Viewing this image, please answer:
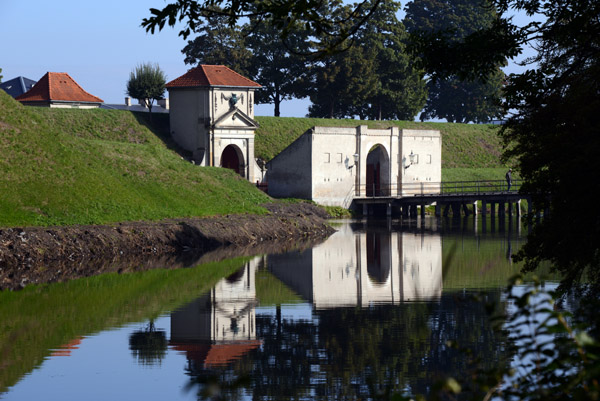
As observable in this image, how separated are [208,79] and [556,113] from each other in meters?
44.1

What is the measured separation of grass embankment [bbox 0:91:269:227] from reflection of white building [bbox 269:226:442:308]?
650cm

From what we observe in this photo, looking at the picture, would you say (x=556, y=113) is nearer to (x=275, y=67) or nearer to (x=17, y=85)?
(x=275, y=67)

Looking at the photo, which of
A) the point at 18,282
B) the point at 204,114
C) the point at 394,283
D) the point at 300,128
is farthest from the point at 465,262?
the point at 300,128

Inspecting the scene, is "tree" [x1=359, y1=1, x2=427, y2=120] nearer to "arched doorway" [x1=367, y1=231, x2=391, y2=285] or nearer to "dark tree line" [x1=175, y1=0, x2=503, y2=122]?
"dark tree line" [x1=175, y1=0, x2=503, y2=122]

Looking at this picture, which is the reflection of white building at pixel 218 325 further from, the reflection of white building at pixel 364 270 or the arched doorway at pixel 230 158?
the arched doorway at pixel 230 158

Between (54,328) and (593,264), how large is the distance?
9325 millimetres

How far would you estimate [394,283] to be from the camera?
77.7 feet

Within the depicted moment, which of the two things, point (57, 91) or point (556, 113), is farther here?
point (57, 91)

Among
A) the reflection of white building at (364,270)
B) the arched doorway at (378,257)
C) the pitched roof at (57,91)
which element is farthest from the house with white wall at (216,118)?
the reflection of white building at (364,270)

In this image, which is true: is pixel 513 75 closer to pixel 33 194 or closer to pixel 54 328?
pixel 54 328

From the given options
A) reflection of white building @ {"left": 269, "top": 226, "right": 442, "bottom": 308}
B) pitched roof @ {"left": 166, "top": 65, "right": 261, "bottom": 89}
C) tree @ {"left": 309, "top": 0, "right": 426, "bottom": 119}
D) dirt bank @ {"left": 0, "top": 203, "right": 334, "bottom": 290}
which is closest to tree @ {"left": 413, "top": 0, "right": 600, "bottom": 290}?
reflection of white building @ {"left": 269, "top": 226, "right": 442, "bottom": 308}

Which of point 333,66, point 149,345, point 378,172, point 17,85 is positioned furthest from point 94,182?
point 17,85

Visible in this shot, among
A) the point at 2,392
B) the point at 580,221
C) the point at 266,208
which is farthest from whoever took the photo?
the point at 266,208

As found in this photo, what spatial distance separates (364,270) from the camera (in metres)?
26.8
